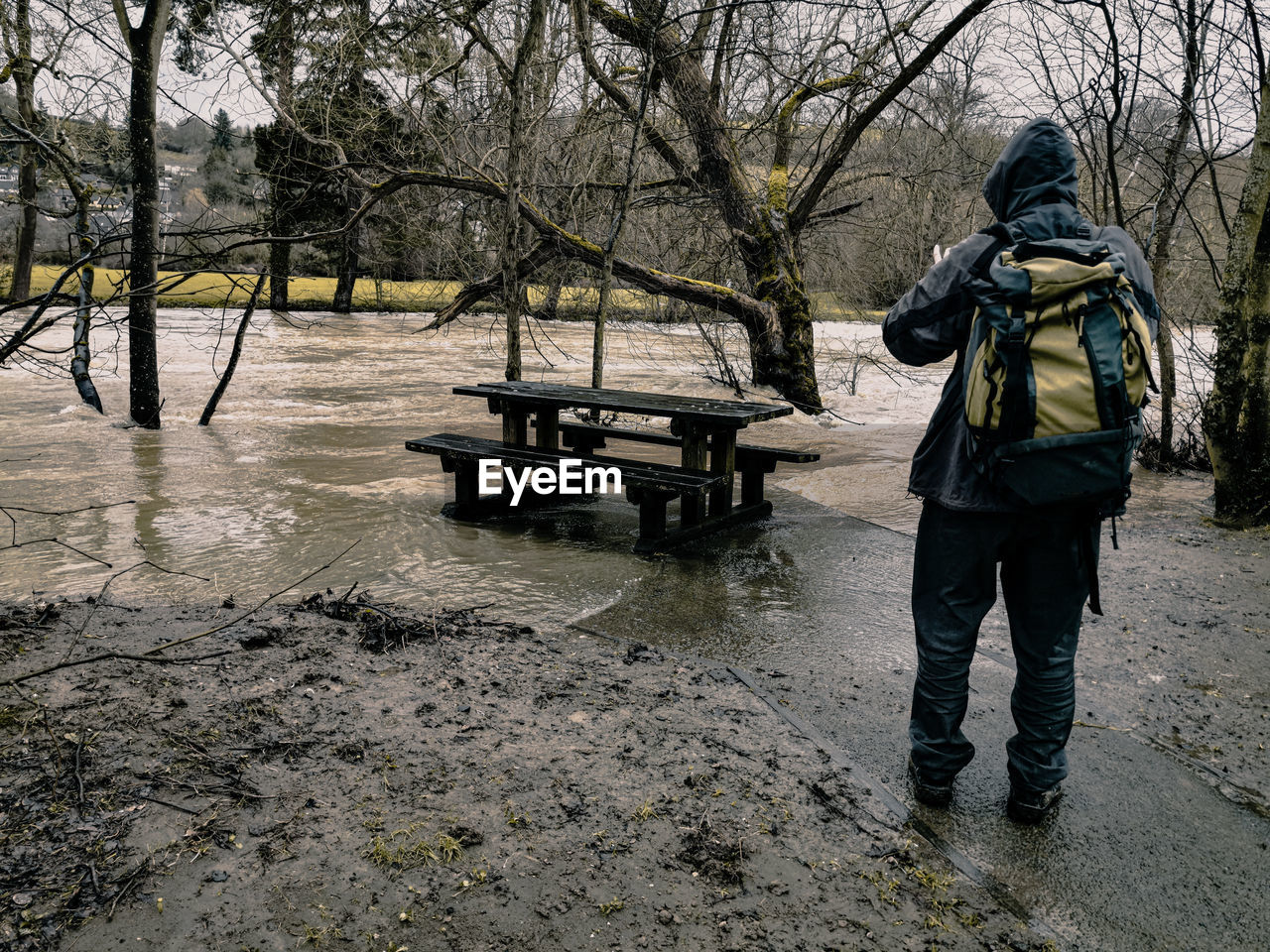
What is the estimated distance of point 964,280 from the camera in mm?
2721

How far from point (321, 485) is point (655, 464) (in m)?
3.10

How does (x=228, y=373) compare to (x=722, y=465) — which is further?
(x=228, y=373)

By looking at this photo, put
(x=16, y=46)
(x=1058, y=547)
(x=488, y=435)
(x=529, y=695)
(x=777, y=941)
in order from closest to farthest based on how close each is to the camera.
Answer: (x=777, y=941) < (x=1058, y=547) < (x=529, y=695) < (x=488, y=435) < (x=16, y=46)

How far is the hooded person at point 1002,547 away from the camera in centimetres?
273

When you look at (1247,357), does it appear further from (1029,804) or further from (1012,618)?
(1029,804)

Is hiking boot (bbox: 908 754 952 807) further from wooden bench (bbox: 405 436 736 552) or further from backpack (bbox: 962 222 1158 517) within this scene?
wooden bench (bbox: 405 436 736 552)

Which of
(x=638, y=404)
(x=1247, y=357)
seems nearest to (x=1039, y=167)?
(x=638, y=404)

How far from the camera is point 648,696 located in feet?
12.2

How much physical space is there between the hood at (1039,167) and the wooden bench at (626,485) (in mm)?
3145

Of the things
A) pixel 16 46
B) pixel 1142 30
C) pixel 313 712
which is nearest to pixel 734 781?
pixel 313 712

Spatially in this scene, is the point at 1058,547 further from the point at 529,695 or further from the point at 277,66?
the point at 277,66

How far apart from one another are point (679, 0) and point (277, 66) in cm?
473

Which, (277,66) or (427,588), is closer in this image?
(427,588)

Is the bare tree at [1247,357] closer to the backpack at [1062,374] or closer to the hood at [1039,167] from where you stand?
the hood at [1039,167]
